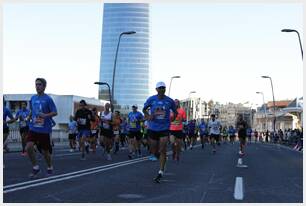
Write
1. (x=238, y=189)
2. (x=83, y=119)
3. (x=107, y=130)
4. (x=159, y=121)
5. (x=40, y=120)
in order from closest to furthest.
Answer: (x=238, y=189) → (x=159, y=121) → (x=40, y=120) → (x=83, y=119) → (x=107, y=130)

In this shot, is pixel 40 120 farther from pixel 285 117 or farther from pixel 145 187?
pixel 285 117

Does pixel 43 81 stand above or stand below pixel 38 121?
above

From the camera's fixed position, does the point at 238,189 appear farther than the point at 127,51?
No

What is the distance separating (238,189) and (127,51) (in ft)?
561

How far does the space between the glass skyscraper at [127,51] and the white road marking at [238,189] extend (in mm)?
162767

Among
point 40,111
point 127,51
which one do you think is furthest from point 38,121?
point 127,51

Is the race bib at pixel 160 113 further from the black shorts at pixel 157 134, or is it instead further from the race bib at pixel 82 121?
the race bib at pixel 82 121

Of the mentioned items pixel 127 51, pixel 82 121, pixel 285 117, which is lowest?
pixel 82 121

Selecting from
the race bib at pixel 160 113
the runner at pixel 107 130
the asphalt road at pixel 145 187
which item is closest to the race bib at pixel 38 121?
the asphalt road at pixel 145 187

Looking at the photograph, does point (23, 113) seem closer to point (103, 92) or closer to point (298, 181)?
point (298, 181)

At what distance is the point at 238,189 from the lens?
813cm

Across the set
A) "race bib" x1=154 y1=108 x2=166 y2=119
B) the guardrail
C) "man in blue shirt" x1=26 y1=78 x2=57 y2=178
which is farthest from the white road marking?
the guardrail

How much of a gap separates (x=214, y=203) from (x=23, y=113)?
36.1 feet

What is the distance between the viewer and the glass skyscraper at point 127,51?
6786 inches
